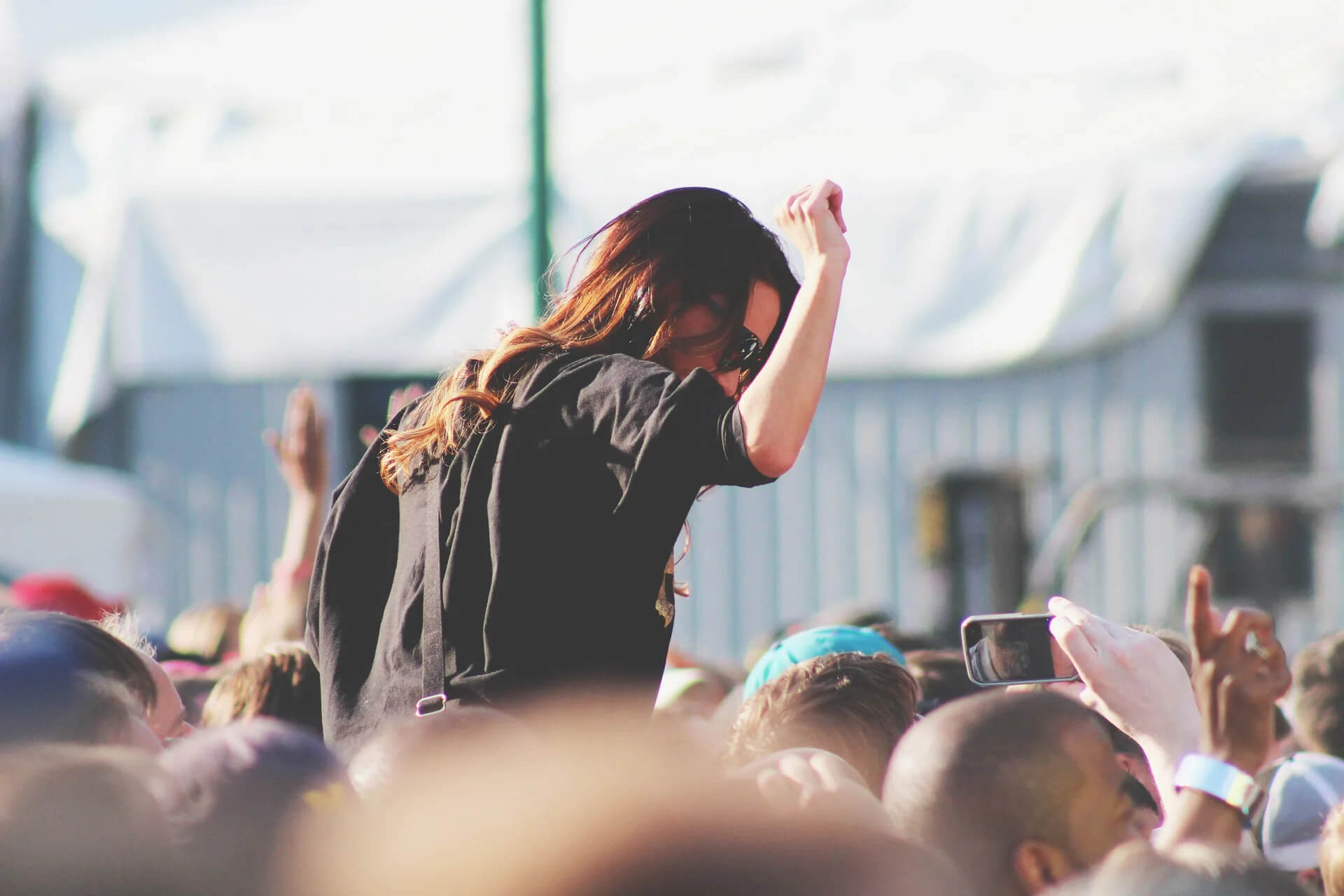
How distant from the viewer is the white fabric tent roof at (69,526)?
7.61 metres

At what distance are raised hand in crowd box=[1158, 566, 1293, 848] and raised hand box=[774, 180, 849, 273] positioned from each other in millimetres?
658

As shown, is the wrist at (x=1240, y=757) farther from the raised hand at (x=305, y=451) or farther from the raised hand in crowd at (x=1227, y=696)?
the raised hand at (x=305, y=451)

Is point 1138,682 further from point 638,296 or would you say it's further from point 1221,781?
point 638,296

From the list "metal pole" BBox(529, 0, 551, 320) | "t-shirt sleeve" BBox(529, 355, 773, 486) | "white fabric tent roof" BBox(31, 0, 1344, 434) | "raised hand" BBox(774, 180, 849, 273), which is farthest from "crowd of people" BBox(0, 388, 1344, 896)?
"white fabric tent roof" BBox(31, 0, 1344, 434)

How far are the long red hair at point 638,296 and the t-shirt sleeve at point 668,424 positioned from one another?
0.16m

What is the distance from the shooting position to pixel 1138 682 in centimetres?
211

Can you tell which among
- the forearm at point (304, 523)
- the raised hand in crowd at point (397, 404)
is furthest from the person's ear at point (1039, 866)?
the forearm at point (304, 523)

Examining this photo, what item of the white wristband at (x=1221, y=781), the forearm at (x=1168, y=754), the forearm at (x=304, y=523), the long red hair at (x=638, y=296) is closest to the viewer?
the white wristband at (x=1221, y=781)

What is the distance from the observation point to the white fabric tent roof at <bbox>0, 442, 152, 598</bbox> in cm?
761

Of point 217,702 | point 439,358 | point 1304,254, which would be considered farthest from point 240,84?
point 217,702

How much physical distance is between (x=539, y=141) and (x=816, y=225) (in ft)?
14.1

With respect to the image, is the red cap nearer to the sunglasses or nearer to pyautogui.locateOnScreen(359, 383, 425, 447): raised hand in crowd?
pyautogui.locateOnScreen(359, 383, 425, 447): raised hand in crowd

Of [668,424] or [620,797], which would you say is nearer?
[620,797]

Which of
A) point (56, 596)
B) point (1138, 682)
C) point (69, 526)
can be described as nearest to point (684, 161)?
point (69, 526)
